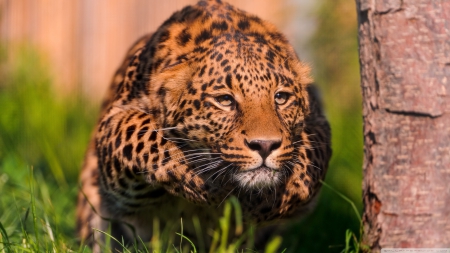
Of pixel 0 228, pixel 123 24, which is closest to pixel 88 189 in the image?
pixel 0 228

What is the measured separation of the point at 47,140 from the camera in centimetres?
748

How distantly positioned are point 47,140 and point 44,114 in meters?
0.38

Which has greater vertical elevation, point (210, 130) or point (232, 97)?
point (232, 97)

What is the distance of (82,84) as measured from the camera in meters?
8.77

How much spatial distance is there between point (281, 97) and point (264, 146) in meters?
0.47

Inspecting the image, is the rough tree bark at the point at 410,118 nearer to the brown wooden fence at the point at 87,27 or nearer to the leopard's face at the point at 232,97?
the leopard's face at the point at 232,97

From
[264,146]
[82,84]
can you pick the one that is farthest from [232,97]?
[82,84]

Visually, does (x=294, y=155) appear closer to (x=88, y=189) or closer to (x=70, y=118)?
(x=88, y=189)

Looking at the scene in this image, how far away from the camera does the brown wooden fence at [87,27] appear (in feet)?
29.0

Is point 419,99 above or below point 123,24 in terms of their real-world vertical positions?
below

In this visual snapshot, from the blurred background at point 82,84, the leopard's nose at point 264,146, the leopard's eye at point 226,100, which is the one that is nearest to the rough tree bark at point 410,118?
the leopard's nose at point 264,146

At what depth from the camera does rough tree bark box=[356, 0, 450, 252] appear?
11.8 feet

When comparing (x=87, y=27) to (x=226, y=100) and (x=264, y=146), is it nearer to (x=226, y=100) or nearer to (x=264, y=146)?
(x=226, y=100)

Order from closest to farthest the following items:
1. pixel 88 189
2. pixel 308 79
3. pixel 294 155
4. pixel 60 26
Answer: pixel 294 155, pixel 308 79, pixel 88 189, pixel 60 26
